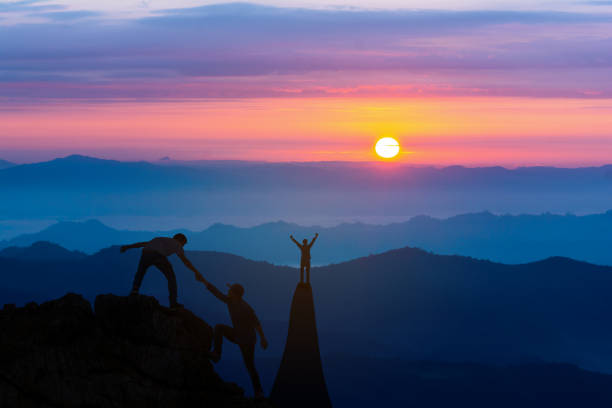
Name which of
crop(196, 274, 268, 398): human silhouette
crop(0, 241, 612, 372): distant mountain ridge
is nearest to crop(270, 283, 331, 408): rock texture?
crop(196, 274, 268, 398): human silhouette

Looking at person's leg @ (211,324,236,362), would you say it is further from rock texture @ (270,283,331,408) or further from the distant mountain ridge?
the distant mountain ridge

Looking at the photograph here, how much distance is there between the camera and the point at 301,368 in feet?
105

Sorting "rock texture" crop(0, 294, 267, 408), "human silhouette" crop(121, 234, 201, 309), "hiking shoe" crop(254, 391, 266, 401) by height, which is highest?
"human silhouette" crop(121, 234, 201, 309)

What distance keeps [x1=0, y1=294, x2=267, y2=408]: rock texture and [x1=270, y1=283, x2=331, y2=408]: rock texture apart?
9.48 metres

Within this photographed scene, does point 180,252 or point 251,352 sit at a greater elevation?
point 180,252

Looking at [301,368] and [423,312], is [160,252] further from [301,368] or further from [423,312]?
[423,312]

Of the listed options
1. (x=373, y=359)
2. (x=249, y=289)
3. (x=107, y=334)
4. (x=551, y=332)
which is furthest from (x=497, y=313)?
(x=107, y=334)

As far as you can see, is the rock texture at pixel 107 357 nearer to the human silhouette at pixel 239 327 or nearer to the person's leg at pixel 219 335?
the person's leg at pixel 219 335

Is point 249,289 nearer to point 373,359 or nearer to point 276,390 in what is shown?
point 373,359

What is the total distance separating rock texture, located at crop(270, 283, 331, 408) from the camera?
1240 inches

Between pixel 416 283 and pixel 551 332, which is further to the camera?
pixel 416 283

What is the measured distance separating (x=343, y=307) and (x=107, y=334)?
506 ft

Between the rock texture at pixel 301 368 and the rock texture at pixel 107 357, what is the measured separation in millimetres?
9484

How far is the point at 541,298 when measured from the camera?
191m
